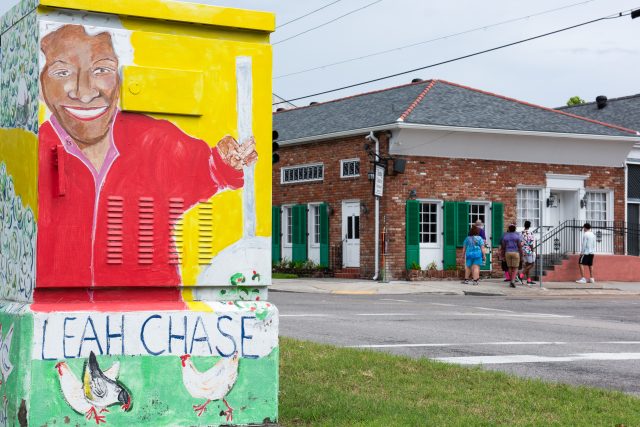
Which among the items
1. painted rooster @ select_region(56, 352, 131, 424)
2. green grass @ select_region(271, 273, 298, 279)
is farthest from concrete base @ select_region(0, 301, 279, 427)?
green grass @ select_region(271, 273, 298, 279)

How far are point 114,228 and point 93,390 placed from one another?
0.85 m

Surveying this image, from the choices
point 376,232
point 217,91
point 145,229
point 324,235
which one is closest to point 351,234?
point 324,235

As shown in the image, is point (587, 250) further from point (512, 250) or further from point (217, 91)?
point (217, 91)

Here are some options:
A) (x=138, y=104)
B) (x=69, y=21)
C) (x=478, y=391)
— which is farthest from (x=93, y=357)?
(x=478, y=391)

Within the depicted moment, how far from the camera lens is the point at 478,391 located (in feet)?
27.6

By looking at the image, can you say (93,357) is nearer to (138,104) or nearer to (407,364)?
(138,104)

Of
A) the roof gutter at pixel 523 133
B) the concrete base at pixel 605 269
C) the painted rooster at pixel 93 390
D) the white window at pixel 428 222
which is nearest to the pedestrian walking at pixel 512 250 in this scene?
the concrete base at pixel 605 269

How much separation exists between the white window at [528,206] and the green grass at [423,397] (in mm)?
24188

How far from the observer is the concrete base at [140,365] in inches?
209

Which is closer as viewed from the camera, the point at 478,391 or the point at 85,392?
the point at 85,392

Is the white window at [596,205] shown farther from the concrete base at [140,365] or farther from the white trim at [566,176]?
the concrete base at [140,365]

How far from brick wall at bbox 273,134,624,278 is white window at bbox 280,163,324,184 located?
20 centimetres

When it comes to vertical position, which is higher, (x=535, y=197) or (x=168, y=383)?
(x=535, y=197)

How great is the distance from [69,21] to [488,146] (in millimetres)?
28073
